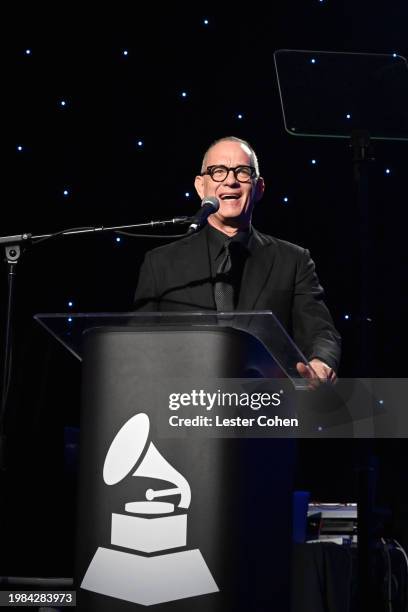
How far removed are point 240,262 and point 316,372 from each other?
78cm

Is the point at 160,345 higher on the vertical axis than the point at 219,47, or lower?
lower

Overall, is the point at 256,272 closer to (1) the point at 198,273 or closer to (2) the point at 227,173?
(1) the point at 198,273

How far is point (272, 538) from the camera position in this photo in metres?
1.72

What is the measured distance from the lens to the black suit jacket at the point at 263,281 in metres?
2.44

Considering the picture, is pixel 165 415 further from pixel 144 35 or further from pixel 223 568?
pixel 144 35

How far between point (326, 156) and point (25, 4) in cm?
144

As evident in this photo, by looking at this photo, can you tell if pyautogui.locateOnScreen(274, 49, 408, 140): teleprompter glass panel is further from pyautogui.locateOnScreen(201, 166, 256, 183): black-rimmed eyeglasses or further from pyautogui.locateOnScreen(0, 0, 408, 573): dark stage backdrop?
pyautogui.locateOnScreen(0, 0, 408, 573): dark stage backdrop

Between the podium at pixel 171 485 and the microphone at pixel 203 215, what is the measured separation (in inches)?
10.9

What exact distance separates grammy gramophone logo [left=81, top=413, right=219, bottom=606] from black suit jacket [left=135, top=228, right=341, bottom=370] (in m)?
0.77

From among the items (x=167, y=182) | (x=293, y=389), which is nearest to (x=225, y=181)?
(x=293, y=389)

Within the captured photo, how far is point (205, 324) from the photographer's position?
5.63 ft

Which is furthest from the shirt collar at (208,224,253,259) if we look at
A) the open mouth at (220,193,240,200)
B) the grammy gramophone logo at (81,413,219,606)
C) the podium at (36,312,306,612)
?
the grammy gramophone logo at (81,413,219,606)

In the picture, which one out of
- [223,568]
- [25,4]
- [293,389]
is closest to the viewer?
[223,568]

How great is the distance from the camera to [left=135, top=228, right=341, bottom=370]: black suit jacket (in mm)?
2439
